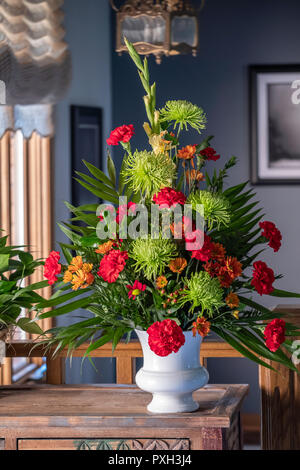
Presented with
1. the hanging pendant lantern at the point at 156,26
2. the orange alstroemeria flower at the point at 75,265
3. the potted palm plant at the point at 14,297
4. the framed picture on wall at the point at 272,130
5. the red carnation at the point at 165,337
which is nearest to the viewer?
the red carnation at the point at 165,337

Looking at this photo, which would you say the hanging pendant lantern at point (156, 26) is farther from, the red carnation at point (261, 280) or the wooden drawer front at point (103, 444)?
the wooden drawer front at point (103, 444)

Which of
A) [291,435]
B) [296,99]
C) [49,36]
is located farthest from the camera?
[296,99]

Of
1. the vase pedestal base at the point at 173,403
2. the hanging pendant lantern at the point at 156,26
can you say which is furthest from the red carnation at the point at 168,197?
the hanging pendant lantern at the point at 156,26

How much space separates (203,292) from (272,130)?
2664 mm

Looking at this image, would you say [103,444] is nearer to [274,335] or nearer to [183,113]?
[274,335]

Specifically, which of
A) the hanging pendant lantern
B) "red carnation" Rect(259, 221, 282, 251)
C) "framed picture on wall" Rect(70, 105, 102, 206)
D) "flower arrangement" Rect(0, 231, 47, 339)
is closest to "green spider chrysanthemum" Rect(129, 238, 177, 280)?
"red carnation" Rect(259, 221, 282, 251)

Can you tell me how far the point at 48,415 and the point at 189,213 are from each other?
0.52 meters

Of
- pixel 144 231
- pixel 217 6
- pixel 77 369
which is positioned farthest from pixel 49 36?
pixel 144 231

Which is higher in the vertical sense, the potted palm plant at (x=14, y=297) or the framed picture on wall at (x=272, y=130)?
the framed picture on wall at (x=272, y=130)

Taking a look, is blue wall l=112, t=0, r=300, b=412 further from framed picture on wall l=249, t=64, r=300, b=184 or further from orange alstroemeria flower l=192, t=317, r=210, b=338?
orange alstroemeria flower l=192, t=317, r=210, b=338

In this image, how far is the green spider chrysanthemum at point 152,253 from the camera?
55.4 inches

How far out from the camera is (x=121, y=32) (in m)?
3.24

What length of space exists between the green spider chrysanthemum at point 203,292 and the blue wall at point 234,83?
2.54m

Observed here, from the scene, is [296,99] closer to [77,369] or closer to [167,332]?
[77,369]
